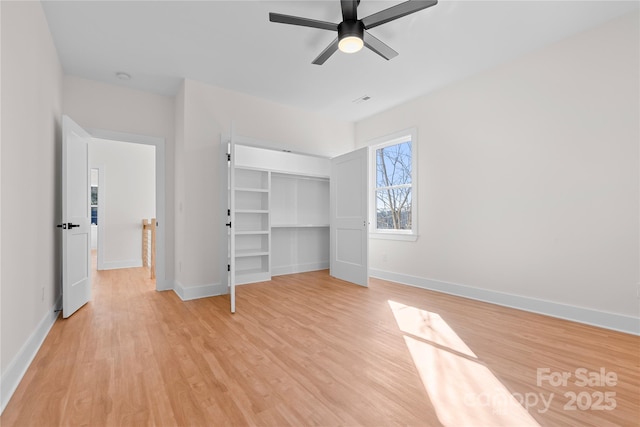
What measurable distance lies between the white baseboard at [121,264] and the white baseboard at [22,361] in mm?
3527

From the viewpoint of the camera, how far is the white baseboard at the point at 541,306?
253 centimetres

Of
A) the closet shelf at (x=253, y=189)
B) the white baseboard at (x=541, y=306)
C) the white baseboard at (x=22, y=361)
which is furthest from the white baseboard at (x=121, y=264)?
the white baseboard at (x=541, y=306)

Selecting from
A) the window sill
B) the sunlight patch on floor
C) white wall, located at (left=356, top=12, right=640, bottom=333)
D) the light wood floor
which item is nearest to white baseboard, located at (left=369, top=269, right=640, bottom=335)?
white wall, located at (left=356, top=12, right=640, bottom=333)

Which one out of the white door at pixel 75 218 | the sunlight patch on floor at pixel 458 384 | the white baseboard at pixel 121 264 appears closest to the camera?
the sunlight patch on floor at pixel 458 384

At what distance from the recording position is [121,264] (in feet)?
19.2

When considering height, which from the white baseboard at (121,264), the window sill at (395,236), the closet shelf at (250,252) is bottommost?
the white baseboard at (121,264)

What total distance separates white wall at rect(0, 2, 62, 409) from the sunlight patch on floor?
239 cm

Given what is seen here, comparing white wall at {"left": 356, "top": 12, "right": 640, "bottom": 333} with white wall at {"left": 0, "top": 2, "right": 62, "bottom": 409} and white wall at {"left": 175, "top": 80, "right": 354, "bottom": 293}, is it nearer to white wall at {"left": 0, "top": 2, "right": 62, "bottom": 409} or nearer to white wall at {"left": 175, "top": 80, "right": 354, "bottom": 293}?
white wall at {"left": 175, "top": 80, "right": 354, "bottom": 293}

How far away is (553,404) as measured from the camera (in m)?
1.54

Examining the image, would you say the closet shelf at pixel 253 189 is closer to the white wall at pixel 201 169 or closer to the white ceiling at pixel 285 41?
the white wall at pixel 201 169

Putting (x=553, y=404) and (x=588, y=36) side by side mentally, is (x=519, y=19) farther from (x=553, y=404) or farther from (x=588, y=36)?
(x=553, y=404)

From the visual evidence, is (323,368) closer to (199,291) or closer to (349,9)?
(199,291)

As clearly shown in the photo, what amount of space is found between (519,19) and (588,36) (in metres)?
0.81

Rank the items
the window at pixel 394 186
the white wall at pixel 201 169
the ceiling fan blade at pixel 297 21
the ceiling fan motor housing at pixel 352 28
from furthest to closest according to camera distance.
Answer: the window at pixel 394 186
the white wall at pixel 201 169
the ceiling fan motor housing at pixel 352 28
the ceiling fan blade at pixel 297 21
